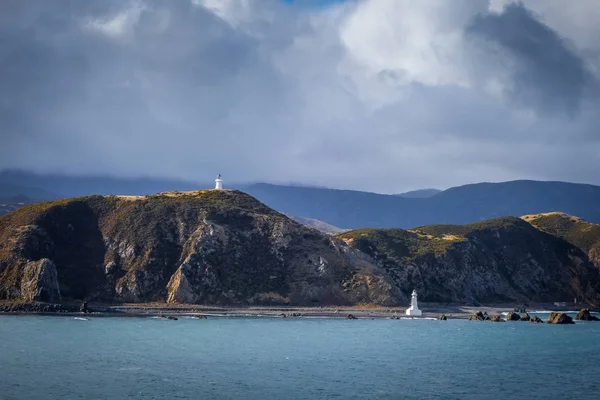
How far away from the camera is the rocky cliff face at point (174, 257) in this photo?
149 m

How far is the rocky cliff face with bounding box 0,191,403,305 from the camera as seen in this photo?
490ft

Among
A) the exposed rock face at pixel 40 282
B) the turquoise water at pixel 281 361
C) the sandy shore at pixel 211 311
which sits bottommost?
the turquoise water at pixel 281 361

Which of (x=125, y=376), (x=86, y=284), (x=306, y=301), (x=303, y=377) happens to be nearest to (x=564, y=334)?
(x=306, y=301)

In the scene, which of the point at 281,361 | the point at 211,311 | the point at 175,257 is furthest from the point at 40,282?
the point at 281,361

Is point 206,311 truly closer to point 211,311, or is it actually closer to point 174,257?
point 211,311

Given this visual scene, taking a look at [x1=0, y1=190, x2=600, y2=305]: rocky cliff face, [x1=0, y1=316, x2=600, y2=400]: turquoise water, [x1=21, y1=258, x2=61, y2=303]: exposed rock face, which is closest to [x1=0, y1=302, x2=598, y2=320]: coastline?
[x1=0, y1=190, x2=600, y2=305]: rocky cliff face

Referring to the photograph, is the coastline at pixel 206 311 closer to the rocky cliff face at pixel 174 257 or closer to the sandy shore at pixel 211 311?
the sandy shore at pixel 211 311

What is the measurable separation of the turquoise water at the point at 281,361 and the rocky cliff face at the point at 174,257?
90.3ft

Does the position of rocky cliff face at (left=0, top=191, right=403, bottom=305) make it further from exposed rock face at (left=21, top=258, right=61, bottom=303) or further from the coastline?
the coastline

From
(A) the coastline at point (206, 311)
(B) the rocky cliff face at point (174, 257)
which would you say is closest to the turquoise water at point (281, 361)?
(A) the coastline at point (206, 311)

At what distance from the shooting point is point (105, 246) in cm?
16175

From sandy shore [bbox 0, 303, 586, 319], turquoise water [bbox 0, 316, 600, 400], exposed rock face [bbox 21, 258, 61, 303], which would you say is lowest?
turquoise water [bbox 0, 316, 600, 400]

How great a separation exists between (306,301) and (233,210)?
3242 centimetres

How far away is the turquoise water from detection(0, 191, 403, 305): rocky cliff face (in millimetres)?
27515
